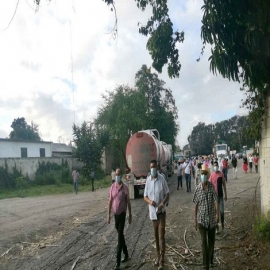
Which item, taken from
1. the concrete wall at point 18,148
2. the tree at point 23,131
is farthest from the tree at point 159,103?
the tree at point 23,131

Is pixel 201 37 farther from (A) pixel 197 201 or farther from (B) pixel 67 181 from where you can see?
(B) pixel 67 181

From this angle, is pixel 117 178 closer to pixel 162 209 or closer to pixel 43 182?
pixel 162 209

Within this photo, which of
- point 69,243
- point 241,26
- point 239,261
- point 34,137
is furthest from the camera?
point 34,137

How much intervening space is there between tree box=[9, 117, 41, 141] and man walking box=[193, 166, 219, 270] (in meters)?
73.3

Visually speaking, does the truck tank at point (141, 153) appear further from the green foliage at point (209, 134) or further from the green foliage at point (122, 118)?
the green foliage at point (209, 134)

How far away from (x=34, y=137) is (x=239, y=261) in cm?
7868

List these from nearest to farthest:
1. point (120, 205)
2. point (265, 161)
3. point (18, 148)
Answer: point (120, 205) → point (265, 161) → point (18, 148)

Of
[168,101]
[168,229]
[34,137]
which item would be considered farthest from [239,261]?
[34,137]

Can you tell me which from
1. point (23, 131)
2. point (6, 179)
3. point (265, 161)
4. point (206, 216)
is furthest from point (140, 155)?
point (23, 131)

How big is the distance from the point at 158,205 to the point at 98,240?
3119mm

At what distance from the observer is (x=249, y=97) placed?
10.2 metres

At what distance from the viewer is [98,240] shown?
9688 mm

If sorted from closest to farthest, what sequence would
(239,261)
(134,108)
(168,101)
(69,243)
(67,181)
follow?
(239,261) < (69,243) < (67,181) < (134,108) < (168,101)

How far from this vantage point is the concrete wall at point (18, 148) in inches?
1596
